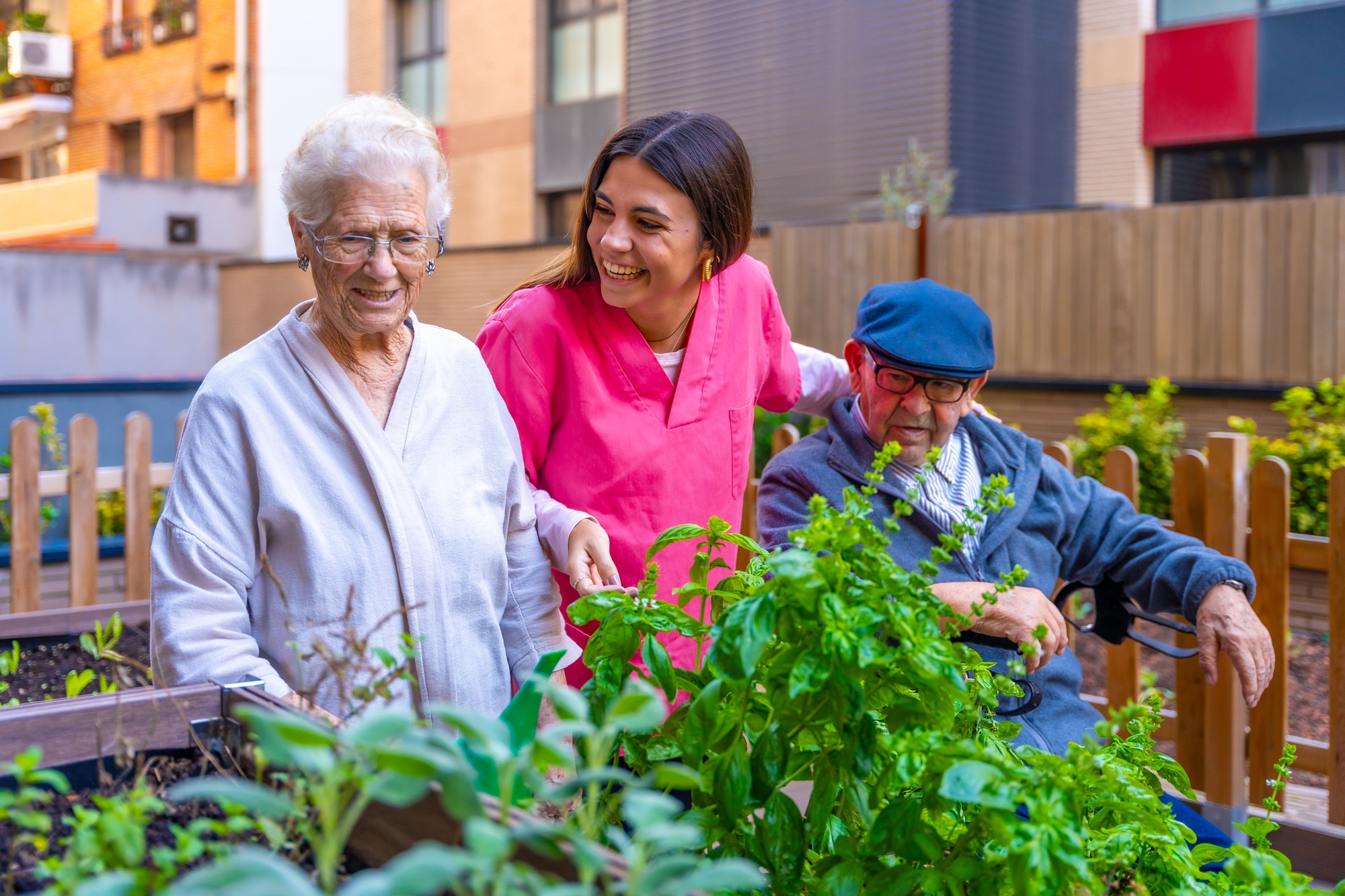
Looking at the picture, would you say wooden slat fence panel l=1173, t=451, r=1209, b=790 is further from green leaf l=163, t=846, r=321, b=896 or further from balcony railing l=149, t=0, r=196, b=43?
balcony railing l=149, t=0, r=196, b=43

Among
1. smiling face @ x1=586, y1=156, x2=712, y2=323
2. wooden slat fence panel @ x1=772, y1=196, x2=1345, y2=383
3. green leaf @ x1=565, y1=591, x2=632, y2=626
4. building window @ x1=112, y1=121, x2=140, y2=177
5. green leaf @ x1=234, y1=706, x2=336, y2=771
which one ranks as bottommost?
green leaf @ x1=565, y1=591, x2=632, y2=626

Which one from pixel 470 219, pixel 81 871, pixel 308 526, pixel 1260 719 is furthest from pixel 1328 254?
pixel 470 219

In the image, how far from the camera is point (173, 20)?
19.6 m

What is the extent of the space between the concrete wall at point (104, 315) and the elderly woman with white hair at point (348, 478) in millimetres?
14729

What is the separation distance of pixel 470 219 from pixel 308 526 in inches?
645

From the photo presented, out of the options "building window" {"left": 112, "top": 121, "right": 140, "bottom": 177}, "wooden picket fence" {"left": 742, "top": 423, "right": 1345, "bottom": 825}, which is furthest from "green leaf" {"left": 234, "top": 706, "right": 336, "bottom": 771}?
"building window" {"left": 112, "top": 121, "right": 140, "bottom": 177}

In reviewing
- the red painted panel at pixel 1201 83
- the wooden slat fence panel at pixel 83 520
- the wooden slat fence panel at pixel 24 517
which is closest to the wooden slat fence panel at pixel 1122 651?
the wooden slat fence panel at pixel 83 520

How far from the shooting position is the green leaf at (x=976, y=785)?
36.6 inches

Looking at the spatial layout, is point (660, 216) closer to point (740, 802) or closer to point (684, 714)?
point (684, 714)

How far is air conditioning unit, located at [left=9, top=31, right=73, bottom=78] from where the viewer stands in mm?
20812

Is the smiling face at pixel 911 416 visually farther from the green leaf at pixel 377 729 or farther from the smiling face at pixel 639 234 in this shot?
the green leaf at pixel 377 729

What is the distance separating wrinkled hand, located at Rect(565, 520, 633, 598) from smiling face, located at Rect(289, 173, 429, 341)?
0.44 m

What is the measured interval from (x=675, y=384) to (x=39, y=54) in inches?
892

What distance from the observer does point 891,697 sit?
1.13 m
